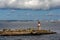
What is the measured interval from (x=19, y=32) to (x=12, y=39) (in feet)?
14.7

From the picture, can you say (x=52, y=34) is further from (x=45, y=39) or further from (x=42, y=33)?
(x=45, y=39)

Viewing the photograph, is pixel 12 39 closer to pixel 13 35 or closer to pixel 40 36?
pixel 13 35

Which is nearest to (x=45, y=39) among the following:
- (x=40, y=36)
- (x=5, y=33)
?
(x=40, y=36)

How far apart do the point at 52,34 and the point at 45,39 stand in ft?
25.6

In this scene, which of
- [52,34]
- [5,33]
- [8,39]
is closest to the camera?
[8,39]

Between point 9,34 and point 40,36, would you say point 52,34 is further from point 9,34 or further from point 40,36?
point 9,34

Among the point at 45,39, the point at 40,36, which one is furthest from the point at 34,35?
the point at 45,39

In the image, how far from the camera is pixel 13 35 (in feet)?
189

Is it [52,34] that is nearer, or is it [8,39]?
[8,39]

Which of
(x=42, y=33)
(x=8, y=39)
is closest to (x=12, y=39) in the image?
(x=8, y=39)

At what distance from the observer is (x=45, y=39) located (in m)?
54.8

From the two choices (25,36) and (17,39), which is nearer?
(17,39)

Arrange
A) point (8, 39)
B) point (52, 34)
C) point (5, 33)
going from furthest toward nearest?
point (52, 34), point (5, 33), point (8, 39)

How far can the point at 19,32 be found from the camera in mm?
58188
